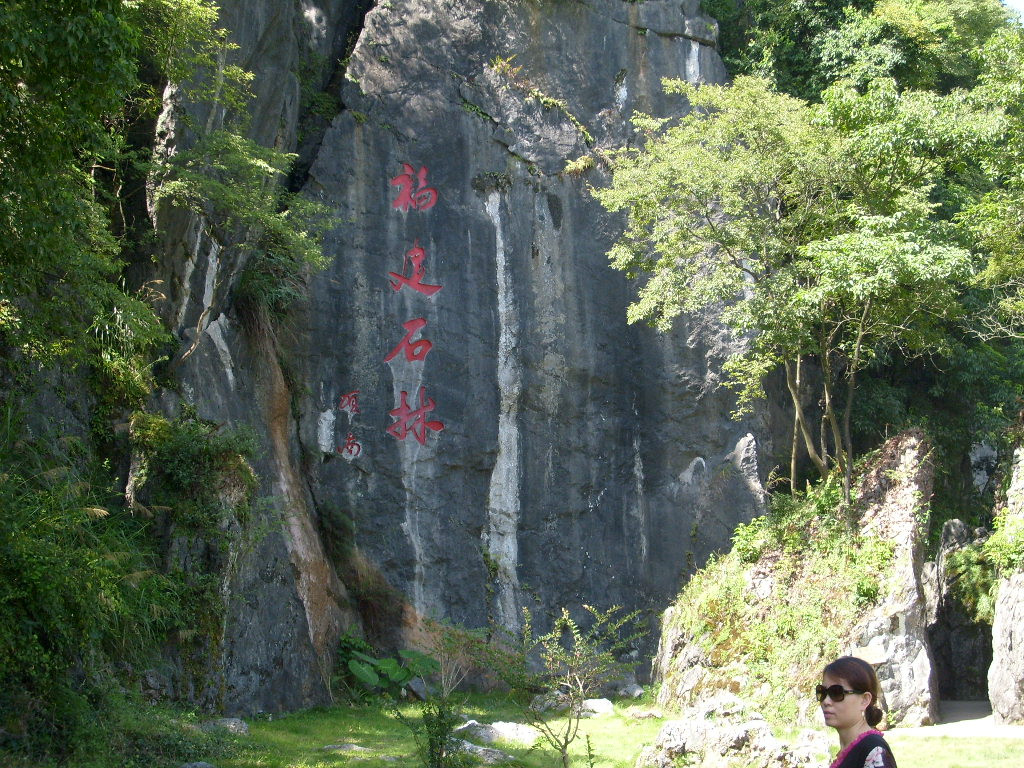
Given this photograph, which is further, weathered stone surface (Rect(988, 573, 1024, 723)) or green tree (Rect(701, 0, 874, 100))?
green tree (Rect(701, 0, 874, 100))

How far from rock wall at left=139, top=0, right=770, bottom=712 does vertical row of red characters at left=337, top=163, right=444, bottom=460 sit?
28mm

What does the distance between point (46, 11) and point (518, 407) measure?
789 centimetres

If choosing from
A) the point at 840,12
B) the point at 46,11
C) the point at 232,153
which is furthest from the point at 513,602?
the point at 840,12

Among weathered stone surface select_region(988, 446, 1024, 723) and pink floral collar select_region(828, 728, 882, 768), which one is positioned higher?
pink floral collar select_region(828, 728, 882, 768)

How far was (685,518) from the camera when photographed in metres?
11.6
